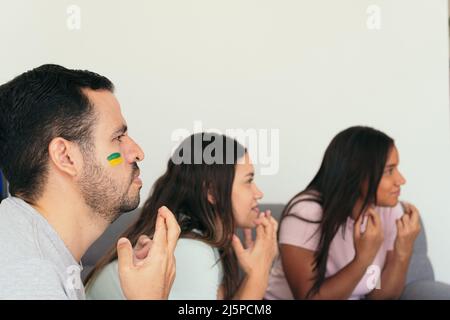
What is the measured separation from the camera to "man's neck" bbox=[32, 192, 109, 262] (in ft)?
1.81

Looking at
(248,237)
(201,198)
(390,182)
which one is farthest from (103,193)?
(390,182)

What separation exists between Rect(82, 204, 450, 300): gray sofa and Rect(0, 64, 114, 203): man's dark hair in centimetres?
36

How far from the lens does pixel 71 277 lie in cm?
51

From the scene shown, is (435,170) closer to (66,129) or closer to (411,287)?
(411,287)

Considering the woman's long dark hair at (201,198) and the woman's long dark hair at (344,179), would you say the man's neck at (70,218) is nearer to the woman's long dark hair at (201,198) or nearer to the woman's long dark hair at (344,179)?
the woman's long dark hair at (201,198)

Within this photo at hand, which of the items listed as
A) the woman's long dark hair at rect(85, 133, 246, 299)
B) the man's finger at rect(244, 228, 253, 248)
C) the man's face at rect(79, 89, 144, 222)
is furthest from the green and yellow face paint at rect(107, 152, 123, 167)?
the man's finger at rect(244, 228, 253, 248)

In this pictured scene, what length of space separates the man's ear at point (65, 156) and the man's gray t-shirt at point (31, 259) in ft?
0.18

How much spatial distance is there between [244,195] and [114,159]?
344 millimetres

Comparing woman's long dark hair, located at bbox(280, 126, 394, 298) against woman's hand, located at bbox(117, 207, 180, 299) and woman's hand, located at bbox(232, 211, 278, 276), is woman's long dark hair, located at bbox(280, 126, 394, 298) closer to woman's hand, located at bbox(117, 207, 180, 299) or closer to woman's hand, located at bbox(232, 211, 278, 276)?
woman's hand, located at bbox(232, 211, 278, 276)

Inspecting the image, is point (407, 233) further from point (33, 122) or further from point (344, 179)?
point (33, 122)

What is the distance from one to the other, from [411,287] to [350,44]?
46 cm

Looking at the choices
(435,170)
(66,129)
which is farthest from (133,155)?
(435,170)

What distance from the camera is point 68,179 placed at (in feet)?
1.88

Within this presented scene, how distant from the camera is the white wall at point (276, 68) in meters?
0.90
